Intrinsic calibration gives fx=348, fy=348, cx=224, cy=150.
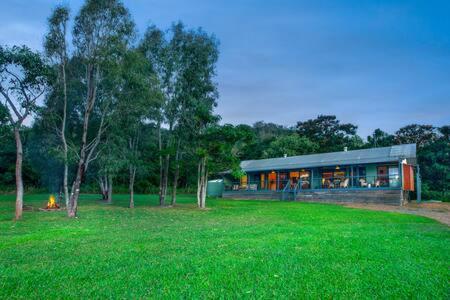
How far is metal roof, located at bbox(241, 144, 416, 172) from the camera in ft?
78.2


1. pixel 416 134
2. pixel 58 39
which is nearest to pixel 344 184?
pixel 416 134

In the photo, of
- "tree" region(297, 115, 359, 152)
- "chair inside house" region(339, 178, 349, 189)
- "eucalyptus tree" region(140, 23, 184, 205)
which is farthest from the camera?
"tree" region(297, 115, 359, 152)

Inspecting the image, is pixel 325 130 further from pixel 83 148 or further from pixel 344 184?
pixel 83 148

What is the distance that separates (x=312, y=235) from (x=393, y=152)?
18454 millimetres

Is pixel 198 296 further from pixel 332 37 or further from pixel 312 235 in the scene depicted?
pixel 332 37

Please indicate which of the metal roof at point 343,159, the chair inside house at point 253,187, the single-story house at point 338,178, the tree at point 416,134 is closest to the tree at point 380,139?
the tree at point 416,134

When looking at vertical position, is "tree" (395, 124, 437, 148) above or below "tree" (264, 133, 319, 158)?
above

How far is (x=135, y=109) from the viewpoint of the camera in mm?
16453

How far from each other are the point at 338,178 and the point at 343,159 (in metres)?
1.73

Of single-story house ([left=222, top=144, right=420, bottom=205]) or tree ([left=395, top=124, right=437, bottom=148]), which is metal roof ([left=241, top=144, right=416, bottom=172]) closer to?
single-story house ([left=222, top=144, right=420, bottom=205])

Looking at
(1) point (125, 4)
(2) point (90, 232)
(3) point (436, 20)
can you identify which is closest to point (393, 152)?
(3) point (436, 20)

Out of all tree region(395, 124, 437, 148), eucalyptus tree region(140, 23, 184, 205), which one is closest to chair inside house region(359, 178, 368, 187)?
eucalyptus tree region(140, 23, 184, 205)

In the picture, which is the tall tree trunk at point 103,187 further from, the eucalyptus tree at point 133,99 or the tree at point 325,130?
the tree at point 325,130

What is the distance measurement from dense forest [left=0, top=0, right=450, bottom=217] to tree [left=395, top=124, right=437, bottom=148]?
8.38 m
